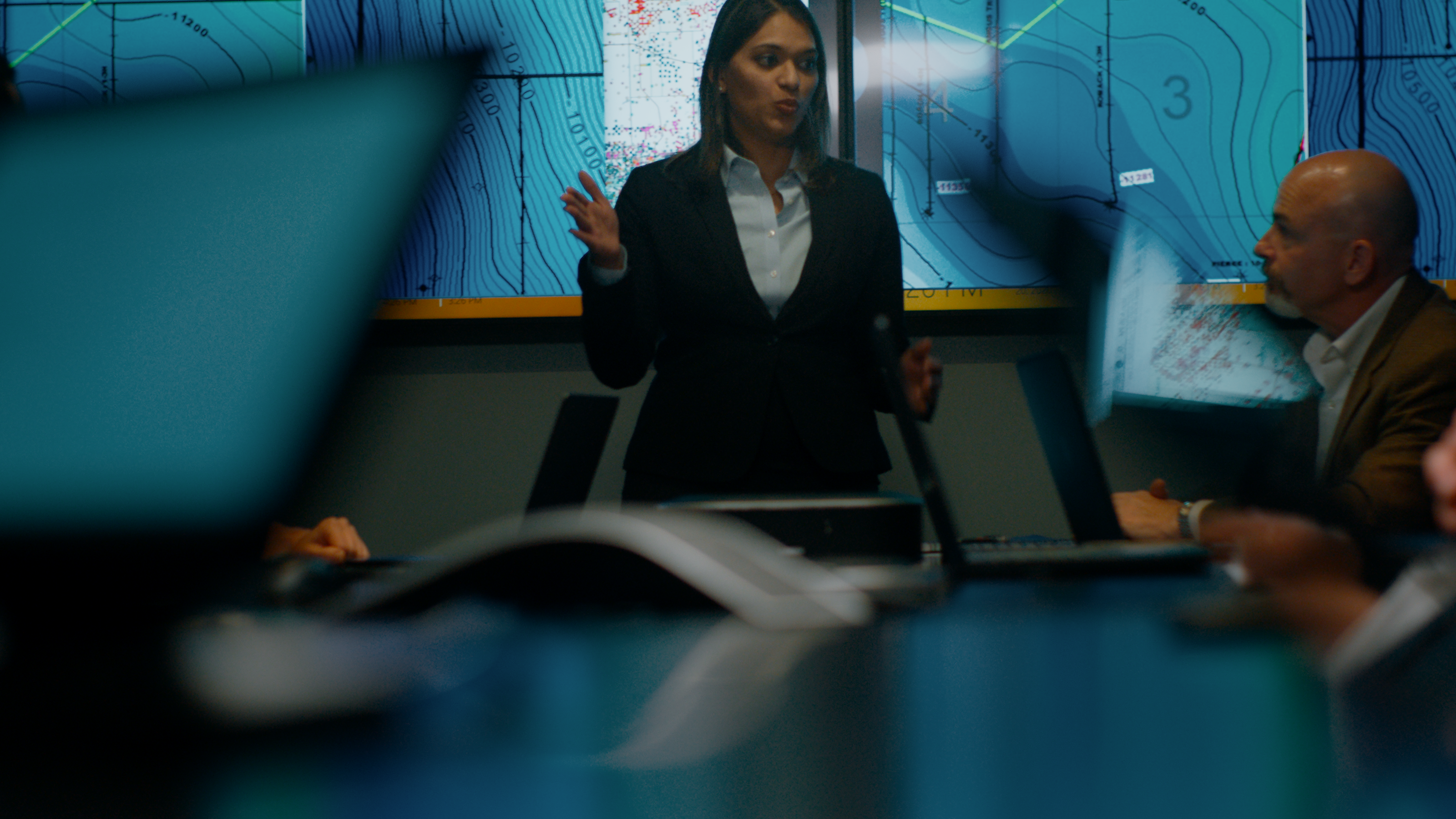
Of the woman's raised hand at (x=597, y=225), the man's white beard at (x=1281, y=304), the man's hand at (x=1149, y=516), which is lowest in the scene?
the man's hand at (x=1149, y=516)

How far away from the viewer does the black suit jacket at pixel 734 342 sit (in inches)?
48.2

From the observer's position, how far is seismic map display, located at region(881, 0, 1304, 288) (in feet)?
6.63

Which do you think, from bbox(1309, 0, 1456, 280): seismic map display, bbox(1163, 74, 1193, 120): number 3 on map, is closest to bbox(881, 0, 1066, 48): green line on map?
bbox(1163, 74, 1193, 120): number 3 on map

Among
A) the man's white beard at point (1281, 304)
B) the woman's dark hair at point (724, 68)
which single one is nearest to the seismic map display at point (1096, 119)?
the man's white beard at point (1281, 304)

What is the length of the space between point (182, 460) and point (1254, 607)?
1.34ft

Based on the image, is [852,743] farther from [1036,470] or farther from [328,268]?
[1036,470]

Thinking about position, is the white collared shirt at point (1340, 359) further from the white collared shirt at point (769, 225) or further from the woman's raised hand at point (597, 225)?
the woman's raised hand at point (597, 225)

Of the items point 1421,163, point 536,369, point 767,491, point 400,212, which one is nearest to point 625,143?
point 536,369

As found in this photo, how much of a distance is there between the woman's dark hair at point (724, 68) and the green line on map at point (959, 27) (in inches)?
30.0

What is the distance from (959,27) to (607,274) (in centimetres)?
132

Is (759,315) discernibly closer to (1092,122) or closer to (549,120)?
(549,120)

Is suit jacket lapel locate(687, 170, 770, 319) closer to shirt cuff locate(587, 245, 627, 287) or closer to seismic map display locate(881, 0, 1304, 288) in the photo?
shirt cuff locate(587, 245, 627, 287)

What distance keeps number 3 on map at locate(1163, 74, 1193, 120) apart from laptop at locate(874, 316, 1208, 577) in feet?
4.86

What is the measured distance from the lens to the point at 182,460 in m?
0.24
